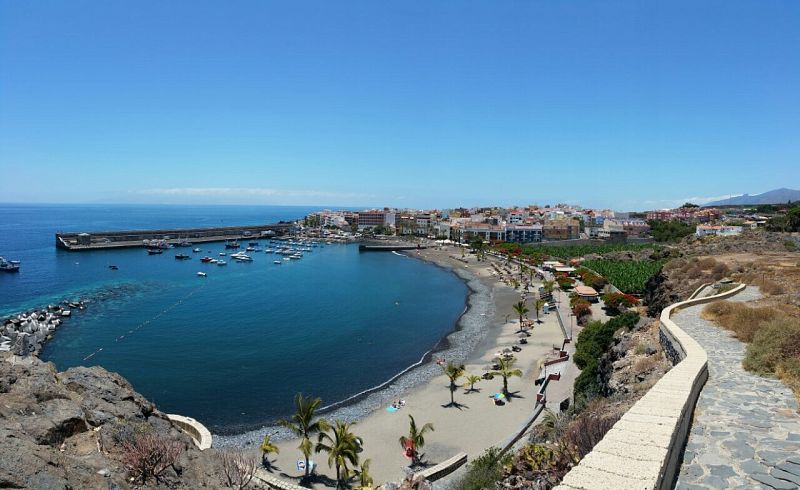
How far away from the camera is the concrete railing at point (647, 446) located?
3.74 m

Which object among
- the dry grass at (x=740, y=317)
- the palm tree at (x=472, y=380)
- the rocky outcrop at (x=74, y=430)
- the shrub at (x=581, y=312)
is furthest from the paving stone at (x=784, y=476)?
the shrub at (x=581, y=312)

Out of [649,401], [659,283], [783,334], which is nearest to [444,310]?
[659,283]

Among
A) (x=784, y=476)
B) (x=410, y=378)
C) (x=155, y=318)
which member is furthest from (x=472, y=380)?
(x=155, y=318)

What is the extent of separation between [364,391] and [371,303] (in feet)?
74.5

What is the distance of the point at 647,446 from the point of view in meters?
4.37

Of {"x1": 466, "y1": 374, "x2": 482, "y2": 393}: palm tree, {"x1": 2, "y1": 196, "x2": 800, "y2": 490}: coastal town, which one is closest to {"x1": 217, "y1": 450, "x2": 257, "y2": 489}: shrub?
{"x1": 2, "y1": 196, "x2": 800, "y2": 490}: coastal town

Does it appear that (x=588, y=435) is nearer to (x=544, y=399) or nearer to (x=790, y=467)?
(x=790, y=467)

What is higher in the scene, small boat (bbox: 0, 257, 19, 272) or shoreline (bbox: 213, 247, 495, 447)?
small boat (bbox: 0, 257, 19, 272)

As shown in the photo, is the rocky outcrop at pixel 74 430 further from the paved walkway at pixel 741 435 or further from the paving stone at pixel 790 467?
the paving stone at pixel 790 467

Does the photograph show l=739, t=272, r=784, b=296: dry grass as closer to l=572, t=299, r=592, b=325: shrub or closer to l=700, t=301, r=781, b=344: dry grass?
l=700, t=301, r=781, b=344: dry grass

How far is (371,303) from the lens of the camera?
4828 centimetres

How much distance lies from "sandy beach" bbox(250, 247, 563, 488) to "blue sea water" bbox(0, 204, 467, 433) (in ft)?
7.89

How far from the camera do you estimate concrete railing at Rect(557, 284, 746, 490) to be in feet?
12.3

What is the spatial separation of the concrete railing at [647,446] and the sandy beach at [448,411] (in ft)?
41.5
